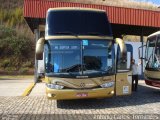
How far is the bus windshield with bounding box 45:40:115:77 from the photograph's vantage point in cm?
1389

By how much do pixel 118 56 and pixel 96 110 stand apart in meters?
2.41

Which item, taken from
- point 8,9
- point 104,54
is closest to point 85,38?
point 104,54

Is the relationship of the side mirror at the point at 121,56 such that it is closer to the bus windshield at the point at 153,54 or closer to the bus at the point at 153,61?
the bus at the point at 153,61

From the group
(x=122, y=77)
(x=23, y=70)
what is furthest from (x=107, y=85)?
(x=23, y=70)

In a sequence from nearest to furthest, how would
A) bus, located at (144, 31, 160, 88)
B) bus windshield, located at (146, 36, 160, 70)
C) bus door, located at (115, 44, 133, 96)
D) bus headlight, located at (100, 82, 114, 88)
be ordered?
bus headlight, located at (100, 82, 114, 88)
bus door, located at (115, 44, 133, 96)
bus, located at (144, 31, 160, 88)
bus windshield, located at (146, 36, 160, 70)

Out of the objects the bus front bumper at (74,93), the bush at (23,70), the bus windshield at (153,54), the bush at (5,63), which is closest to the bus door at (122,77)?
the bus front bumper at (74,93)

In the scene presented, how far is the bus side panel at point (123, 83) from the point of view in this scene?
14781 millimetres

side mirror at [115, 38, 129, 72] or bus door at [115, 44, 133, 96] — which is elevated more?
side mirror at [115, 38, 129, 72]

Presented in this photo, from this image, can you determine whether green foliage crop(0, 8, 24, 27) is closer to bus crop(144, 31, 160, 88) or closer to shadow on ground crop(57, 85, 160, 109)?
bus crop(144, 31, 160, 88)

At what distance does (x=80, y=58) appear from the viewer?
46.0 ft

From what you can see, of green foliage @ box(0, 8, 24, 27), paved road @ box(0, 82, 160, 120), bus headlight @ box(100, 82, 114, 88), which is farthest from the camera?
green foliage @ box(0, 8, 24, 27)

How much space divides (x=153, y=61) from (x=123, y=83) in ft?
11.3

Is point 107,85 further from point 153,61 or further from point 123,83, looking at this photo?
point 153,61

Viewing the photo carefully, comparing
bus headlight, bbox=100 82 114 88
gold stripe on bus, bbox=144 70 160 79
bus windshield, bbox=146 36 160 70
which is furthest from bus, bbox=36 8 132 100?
bus windshield, bbox=146 36 160 70
